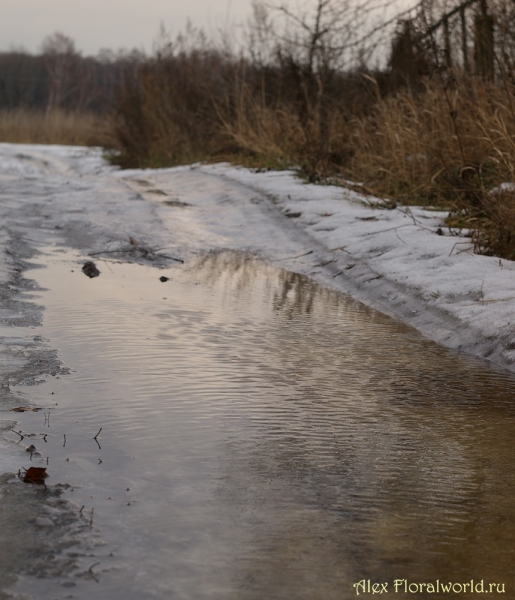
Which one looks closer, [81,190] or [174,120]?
[81,190]

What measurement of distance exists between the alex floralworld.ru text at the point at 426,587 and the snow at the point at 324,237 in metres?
1.61

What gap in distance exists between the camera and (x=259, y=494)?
1.71m

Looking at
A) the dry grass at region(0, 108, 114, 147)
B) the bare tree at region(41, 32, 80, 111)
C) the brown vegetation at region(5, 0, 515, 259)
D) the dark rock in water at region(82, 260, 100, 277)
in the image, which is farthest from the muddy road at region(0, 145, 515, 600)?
the bare tree at region(41, 32, 80, 111)

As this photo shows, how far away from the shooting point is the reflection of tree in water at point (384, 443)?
1553 millimetres

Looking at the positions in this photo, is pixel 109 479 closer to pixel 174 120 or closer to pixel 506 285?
pixel 506 285

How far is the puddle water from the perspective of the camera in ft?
4.70

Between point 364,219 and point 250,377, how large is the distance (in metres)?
3.56

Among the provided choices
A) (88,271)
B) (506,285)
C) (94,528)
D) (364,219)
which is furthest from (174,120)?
(94,528)

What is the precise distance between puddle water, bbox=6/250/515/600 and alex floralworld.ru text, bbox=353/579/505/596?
0.01 meters

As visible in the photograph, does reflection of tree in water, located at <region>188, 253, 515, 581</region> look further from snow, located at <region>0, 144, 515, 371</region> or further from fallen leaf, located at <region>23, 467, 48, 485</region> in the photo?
fallen leaf, located at <region>23, 467, 48, 485</region>

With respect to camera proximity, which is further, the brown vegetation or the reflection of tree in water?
the brown vegetation

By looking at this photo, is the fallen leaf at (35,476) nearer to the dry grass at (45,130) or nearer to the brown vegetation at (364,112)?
the brown vegetation at (364,112)

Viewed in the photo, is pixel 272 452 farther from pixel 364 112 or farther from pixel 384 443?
pixel 364 112

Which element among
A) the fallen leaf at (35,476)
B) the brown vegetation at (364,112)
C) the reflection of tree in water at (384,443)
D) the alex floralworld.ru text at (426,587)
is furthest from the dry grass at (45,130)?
the alex floralworld.ru text at (426,587)
